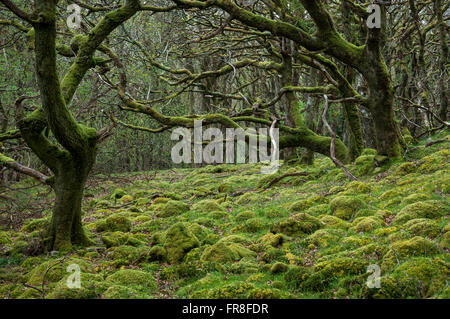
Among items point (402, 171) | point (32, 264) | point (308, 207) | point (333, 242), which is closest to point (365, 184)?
point (402, 171)

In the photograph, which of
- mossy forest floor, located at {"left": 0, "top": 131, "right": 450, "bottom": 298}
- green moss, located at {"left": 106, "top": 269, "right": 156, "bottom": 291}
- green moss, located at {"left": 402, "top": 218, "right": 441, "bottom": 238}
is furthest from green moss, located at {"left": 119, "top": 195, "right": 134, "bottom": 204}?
green moss, located at {"left": 402, "top": 218, "right": 441, "bottom": 238}

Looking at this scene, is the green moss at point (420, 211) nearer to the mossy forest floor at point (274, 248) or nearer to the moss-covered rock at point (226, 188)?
the mossy forest floor at point (274, 248)

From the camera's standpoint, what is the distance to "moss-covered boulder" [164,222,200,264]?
7.70 m

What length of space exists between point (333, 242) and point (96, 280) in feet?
14.0

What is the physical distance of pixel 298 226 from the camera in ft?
26.4

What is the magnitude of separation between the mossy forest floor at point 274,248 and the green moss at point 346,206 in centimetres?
2

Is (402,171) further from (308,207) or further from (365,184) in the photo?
(308,207)

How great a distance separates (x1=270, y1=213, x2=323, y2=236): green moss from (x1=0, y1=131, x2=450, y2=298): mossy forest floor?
0.02m

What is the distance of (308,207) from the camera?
10.0m

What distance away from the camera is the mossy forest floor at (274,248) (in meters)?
5.33

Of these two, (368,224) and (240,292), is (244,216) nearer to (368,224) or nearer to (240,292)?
(368,224)
